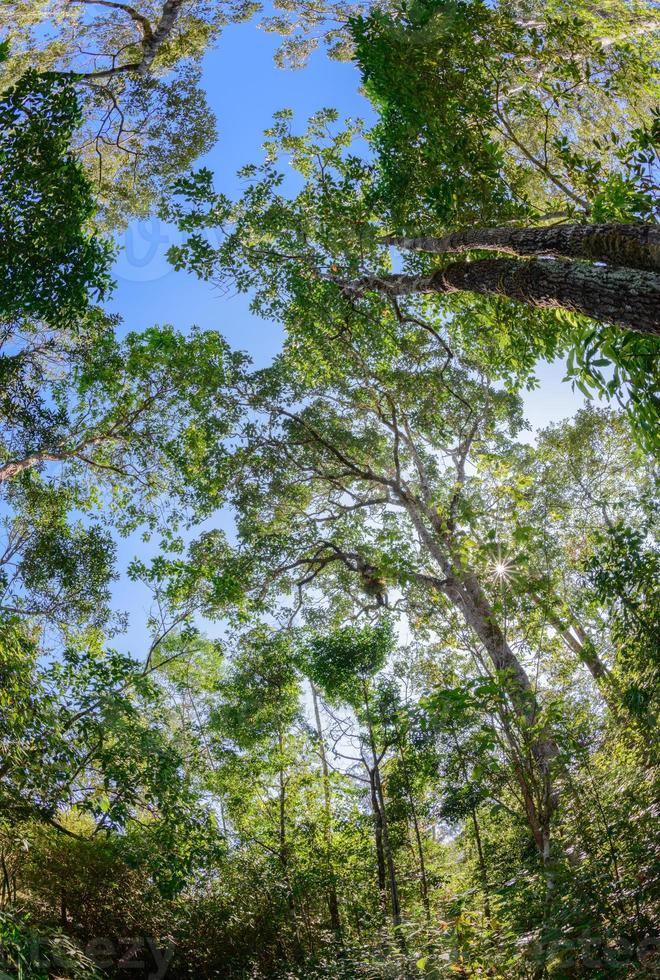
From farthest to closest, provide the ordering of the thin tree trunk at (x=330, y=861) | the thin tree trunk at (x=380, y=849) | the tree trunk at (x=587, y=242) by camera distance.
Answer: the thin tree trunk at (x=380, y=849) → the thin tree trunk at (x=330, y=861) → the tree trunk at (x=587, y=242)

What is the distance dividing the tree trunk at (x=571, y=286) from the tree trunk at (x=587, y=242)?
11cm

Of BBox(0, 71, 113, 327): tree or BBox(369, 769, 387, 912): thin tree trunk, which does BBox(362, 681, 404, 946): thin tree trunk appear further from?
BBox(0, 71, 113, 327): tree

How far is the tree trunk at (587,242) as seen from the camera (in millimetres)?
3266

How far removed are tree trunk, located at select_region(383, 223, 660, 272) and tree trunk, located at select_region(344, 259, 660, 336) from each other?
11cm

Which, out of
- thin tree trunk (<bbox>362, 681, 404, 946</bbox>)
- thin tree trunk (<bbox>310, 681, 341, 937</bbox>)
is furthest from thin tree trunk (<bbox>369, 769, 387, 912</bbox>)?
thin tree trunk (<bbox>310, 681, 341, 937</bbox>)

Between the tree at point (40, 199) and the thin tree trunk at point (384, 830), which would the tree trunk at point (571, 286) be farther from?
the thin tree trunk at point (384, 830)

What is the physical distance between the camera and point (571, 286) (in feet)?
11.3

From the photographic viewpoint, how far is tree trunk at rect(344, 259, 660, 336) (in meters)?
2.93

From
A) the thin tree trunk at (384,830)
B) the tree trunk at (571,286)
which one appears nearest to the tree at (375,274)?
the tree trunk at (571,286)

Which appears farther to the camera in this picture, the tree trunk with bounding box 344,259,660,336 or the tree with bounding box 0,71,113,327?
the tree with bounding box 0,71,113,327

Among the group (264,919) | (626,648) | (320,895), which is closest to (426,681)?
(320,895)

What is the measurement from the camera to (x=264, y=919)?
24.3 ft

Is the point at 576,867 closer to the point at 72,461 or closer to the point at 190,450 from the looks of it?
the point at 190,450

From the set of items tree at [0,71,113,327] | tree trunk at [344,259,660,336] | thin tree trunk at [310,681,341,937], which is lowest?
thin tree trunk at [310,681,341,937]
